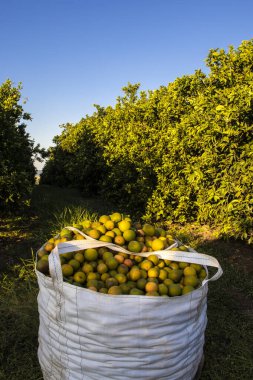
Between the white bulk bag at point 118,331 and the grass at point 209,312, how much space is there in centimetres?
87

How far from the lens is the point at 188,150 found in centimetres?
793

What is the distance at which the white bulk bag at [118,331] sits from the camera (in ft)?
7.83

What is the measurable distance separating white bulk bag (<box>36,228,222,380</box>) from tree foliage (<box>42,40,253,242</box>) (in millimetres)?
3813

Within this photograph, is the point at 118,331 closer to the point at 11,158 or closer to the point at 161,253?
the point at 161,253

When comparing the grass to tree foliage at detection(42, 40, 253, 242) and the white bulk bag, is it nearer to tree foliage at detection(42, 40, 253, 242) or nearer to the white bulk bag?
tree foliage at detection(42, 40, 253, 242)

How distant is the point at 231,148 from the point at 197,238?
2190mm

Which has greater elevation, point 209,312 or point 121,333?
point 121,333

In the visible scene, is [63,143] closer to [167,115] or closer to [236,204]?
[167,115]

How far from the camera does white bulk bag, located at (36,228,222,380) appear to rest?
2387 millimetres

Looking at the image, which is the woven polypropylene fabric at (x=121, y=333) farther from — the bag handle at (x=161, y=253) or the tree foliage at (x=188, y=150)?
the tree foliage at (x=188, y=150)

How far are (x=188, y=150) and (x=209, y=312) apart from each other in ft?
14.2

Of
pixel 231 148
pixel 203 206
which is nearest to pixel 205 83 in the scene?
pixel 231 148

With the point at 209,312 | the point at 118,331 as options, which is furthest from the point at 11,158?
the point at 118,331

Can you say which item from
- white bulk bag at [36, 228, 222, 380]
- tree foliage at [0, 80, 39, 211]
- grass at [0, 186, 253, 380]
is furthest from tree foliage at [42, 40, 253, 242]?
white bulk bag at [36, 228, 222, 380]
